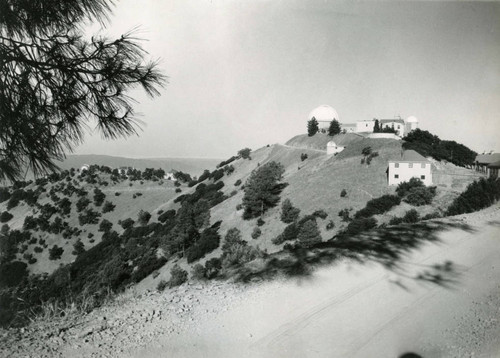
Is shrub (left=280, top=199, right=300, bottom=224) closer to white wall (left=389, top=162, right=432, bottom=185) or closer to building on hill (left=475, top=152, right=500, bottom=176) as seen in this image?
white wall (left=389, top=162, right=432, bottom=185)

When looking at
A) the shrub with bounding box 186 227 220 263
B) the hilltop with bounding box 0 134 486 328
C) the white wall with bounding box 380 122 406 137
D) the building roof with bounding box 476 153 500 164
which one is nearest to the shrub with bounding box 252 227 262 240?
the hilltop with bounding box 0 134 486 328

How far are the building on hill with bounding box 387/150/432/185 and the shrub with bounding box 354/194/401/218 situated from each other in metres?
3.88

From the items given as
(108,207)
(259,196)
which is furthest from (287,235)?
(108,207)

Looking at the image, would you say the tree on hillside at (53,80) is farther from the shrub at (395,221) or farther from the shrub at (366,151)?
the shrub at (366,151)

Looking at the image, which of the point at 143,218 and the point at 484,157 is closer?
the point at 484,157

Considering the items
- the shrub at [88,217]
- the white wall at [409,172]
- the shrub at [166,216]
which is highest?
the white wall at [409,172]

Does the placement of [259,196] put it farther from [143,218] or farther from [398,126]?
[398,126]

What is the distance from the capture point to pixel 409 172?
3903 cm

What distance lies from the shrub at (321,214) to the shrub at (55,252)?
146 ft

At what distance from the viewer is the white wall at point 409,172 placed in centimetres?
3838

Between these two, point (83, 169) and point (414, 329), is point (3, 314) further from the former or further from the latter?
point (83, 169)

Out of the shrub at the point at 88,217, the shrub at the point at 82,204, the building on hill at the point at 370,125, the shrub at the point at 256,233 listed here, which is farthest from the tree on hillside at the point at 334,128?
the shrub at the point at 82,204

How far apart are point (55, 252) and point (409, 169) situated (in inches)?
2160

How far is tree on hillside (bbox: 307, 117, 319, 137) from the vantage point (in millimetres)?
68500
